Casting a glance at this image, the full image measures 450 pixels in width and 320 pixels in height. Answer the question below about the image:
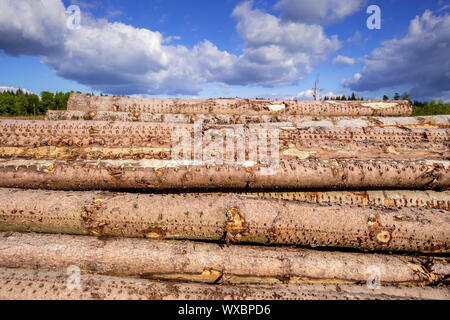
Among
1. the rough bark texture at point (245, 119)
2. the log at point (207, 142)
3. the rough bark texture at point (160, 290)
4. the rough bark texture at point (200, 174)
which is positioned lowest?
the rough bark texture at point (160, 290)

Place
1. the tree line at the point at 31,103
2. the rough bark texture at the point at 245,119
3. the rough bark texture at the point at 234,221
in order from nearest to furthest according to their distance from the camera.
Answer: the rough bark texture at the point at 234,221, the rough bark texture at the point at 245,119, the tree line at the point at 31,103

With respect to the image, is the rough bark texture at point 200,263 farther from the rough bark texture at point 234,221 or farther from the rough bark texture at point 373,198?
the rough bark texture at point 373,198

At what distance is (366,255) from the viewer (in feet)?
8.79

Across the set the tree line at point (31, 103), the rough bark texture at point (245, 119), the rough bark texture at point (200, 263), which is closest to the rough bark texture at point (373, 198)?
the rough bark texture at point (200, 263)

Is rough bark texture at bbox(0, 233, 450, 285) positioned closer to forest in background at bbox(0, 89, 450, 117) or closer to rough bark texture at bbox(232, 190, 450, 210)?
rough bark texture at bbox(232, 190, 450, 210)

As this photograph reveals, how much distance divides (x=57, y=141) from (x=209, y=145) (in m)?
2.13

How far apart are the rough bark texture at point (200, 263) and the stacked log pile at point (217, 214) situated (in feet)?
0.04

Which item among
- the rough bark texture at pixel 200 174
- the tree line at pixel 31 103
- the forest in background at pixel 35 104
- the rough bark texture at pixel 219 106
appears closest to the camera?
the rough bark texture at pixel 200 174

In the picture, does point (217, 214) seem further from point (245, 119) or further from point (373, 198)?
point (245, 119)

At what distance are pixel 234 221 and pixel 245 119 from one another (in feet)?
7.44

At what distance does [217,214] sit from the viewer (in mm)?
2584

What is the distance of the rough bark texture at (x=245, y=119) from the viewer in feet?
14.0

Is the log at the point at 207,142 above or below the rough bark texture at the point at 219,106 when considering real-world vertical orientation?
below

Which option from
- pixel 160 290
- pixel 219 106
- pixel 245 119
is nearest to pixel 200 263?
pixel 160 290
